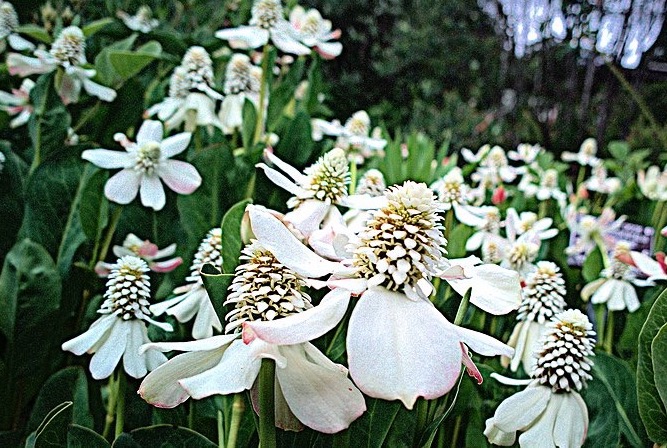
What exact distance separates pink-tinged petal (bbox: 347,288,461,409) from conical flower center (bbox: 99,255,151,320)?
288 millimetres

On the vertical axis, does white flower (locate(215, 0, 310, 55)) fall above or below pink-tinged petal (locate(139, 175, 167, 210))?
above

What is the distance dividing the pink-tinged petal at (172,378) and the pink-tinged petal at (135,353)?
168 millimetres

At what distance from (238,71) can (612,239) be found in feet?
2.54

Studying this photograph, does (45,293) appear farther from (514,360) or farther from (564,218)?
(564,218)

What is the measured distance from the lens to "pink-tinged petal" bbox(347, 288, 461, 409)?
0.33 m

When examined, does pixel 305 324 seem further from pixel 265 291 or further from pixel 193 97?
pixel 193 97

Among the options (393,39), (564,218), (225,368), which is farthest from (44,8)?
(393,39)

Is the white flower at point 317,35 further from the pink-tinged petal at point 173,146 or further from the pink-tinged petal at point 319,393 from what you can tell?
the pink-tinged petal at point 319,393

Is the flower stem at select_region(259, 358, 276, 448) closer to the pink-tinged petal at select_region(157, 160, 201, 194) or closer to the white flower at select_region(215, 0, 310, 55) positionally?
the pink-tinged petal at select_region(157, 160, 201, 194)

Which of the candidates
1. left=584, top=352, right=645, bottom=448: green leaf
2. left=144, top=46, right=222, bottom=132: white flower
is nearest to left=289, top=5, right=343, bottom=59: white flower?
left=144, top=46, right=222, bottom=132: white flower

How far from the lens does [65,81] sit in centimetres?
109

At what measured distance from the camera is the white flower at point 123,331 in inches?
22.0

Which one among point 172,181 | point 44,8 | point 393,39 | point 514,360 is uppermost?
point 393,39

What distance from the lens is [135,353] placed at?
56 cm
